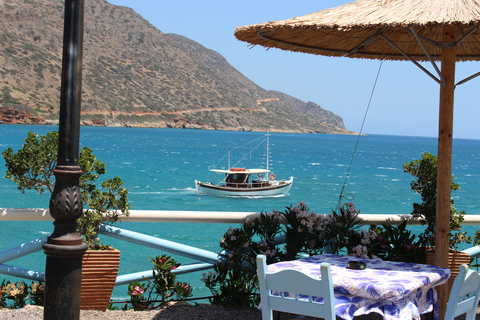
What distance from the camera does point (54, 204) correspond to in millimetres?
2812

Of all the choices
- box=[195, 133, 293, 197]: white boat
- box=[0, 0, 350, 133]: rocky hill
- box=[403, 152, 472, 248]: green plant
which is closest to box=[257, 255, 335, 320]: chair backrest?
box=[403, 152, 472, 248]: green plant

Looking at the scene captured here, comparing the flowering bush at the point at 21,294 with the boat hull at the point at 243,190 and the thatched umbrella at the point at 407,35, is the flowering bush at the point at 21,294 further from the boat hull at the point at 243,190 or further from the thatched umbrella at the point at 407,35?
the boat hull at the point at 243,190

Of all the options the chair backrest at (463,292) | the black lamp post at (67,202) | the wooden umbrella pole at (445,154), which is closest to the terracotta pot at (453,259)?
the wooden umbrella pole at (445,154)

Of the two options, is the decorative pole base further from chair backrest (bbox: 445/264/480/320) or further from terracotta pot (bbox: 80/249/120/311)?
chair backrest (bbox: 445/264/480/320)

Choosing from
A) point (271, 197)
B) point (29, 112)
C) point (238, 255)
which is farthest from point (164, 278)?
point (29, 112)

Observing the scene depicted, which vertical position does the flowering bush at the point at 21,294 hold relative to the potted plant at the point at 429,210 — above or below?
below

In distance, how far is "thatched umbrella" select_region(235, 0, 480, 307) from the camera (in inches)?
139

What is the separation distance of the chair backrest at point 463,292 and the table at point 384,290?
0.73ft

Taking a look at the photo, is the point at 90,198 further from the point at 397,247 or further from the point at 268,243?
the point at 397,247

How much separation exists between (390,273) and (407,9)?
180 centimetres

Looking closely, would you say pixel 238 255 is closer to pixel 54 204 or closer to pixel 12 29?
pixel 54 204

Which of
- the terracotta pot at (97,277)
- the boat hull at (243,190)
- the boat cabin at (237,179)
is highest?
the terracotta pot at (97,277)

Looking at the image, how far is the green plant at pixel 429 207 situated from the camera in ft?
15.5

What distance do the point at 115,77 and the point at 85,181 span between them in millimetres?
125228
